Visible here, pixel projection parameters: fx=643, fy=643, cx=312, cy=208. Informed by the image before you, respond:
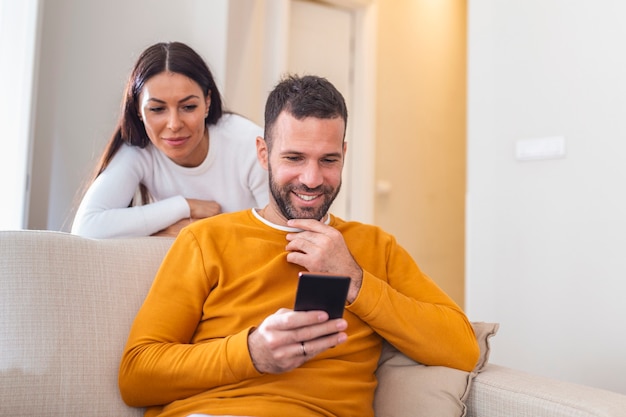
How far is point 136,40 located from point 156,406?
210 centimetres

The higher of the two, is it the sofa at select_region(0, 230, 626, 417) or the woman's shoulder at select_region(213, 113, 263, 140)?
the woman's shoulder at select_region(213, 113, 263, 140)

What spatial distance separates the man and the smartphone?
0.13 m

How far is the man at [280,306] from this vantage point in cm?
115

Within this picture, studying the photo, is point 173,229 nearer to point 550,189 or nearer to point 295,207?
point 295,207

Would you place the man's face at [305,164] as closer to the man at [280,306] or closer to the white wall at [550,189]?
the man at [280,306]

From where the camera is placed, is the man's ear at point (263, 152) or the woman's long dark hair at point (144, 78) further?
the woman's long dark hair at point (144, 78)

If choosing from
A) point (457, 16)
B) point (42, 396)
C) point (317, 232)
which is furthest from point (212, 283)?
point (457, 16)

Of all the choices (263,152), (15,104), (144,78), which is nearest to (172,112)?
(144,78)

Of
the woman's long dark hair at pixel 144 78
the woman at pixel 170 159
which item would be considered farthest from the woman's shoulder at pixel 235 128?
the woman's long dark hair at pixel 144 78

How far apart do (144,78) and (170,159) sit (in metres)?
0.24

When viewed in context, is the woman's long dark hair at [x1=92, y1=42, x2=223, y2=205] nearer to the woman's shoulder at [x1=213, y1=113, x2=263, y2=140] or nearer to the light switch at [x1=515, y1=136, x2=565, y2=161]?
the woman's shoulder at [x1=213, y1=113, x2=263, y2=140]

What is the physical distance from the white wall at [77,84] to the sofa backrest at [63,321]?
1.31m

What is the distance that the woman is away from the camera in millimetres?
1749

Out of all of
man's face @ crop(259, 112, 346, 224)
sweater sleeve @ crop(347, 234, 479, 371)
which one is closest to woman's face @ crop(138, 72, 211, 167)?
man's face @ crop(259, 112, 346, 224)
